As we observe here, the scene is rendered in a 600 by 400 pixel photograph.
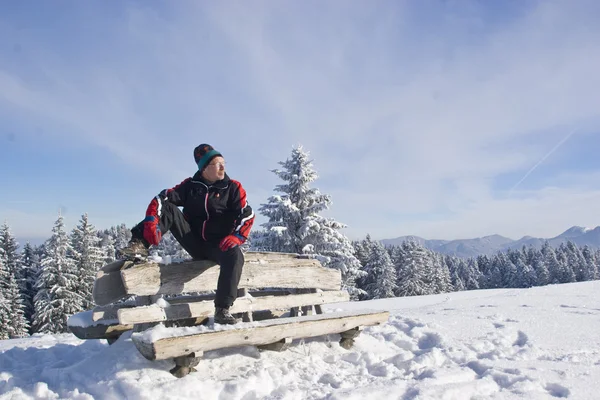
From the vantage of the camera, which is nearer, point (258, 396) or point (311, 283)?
point (258, 396)

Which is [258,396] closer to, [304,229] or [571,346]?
[571,346]

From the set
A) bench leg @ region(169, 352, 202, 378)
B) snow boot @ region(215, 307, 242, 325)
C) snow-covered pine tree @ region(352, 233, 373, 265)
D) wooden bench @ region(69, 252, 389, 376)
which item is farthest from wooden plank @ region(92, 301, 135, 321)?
snow-covered pine tree @ region(352, 233, 373, 265)

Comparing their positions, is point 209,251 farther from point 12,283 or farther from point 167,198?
point 12,283

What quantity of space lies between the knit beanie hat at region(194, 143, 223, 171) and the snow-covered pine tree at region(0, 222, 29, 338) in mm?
35482

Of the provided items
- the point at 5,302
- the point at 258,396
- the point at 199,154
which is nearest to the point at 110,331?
the point at 258,396

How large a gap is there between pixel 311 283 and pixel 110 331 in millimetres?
Answer: 2746

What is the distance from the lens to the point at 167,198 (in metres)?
4.60

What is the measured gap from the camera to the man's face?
16.2 feet

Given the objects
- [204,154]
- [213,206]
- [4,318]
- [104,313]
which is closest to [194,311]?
[104,313]

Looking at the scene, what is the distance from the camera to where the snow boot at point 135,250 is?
4082mm

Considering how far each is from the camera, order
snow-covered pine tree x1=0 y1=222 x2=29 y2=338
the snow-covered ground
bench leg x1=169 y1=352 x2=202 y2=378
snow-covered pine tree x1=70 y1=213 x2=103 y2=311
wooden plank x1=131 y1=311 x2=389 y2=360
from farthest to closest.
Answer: snow-covered pine tree x1=70 y1=213 x2=103 y2=311
snow-covered pine tree x1=0 y1=222 x2=29 y2=338
bench leg x1=169 y1=352 x2=202 y2=378
the snow-covered ground
wooden plank x1=131 y1=311 x2=389 y2=360

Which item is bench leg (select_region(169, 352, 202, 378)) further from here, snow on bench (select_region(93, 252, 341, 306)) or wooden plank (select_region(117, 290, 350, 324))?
snow on bench (select_region(93, 252, 341, 306))

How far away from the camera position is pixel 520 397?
3797 millimetres

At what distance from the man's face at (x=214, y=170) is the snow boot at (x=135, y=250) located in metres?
1.19
